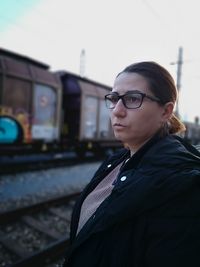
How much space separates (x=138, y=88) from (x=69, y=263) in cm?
103

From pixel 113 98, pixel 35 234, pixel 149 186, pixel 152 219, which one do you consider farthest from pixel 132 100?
pixel 35 234

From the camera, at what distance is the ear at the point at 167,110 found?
1.64 metres

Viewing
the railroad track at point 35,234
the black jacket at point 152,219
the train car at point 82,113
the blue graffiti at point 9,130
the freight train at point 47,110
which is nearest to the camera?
the black jacket at point 152,219

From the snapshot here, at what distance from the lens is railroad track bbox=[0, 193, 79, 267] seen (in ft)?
12.0

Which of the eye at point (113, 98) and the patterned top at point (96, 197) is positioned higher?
the eye at point (113, 98)

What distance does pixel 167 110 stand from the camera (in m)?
1.65

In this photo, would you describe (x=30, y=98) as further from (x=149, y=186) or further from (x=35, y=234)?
(x=149, y=186)

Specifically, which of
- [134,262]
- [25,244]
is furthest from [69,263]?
[25,244]

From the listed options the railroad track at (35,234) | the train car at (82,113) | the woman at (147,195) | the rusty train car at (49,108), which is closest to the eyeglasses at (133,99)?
the woman at (147,195)

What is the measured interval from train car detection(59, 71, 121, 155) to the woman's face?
1121 cm

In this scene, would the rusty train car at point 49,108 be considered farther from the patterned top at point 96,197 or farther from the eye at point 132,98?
the eye at point 132,98

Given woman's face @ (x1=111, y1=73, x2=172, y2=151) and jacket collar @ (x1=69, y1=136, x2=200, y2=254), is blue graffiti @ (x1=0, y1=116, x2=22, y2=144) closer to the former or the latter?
woman's face @ (x1=111, y1=73, x2=172, y2=151)

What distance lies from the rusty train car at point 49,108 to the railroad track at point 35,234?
4654 mm

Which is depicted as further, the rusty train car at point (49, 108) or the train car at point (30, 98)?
the rusty train car at point (49, 108)
